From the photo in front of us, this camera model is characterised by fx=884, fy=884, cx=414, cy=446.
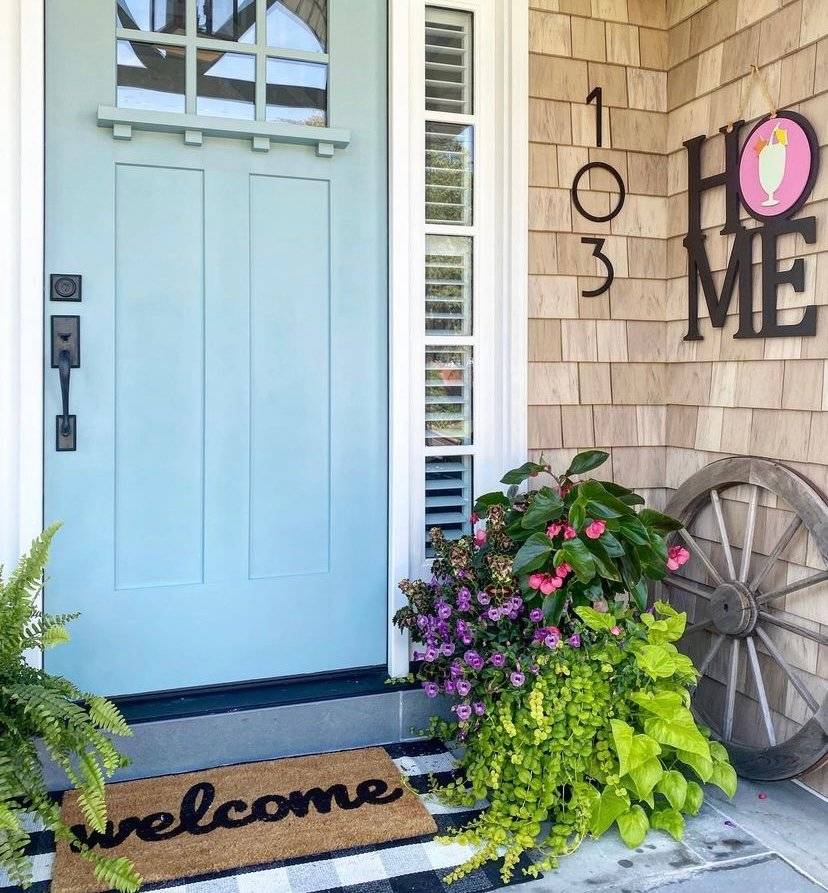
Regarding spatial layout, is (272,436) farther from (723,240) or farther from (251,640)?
(723,240)

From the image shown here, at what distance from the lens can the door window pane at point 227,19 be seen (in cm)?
247

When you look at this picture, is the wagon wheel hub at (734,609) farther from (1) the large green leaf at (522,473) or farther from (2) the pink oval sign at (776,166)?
(2) the pink oval sign at (776,166)

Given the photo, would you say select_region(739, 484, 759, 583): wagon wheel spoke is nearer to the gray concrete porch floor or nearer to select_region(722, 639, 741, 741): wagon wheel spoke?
select_region(722, 639, 741, 741): wagon wheel spoke

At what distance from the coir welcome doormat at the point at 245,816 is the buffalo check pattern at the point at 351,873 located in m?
0.03

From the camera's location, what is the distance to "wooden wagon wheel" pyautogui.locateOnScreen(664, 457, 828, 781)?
228cm

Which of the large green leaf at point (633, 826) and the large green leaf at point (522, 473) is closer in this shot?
the large green leaf at point (633, 826)

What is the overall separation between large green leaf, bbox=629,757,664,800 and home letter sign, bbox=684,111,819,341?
3.89 ft

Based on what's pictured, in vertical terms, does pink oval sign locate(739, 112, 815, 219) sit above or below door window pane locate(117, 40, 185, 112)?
below

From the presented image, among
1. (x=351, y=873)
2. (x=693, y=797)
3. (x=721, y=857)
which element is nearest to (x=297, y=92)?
(x=351, y=873)

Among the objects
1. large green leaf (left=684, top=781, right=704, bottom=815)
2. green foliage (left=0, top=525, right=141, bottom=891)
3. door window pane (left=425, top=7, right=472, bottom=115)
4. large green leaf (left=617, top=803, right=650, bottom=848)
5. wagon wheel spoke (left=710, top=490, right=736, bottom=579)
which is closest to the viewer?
green foliage (left=0, top=525, right=141, bottom=891)

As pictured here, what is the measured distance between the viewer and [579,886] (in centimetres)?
193

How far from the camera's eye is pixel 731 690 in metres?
2.53

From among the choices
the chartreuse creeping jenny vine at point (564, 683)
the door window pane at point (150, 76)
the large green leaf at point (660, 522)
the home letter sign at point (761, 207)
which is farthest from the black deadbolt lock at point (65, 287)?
the home letter sign at point (761, 207)

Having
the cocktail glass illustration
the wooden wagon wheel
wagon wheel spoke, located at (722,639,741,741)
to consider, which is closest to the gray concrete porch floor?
the wooden wagon wheel
